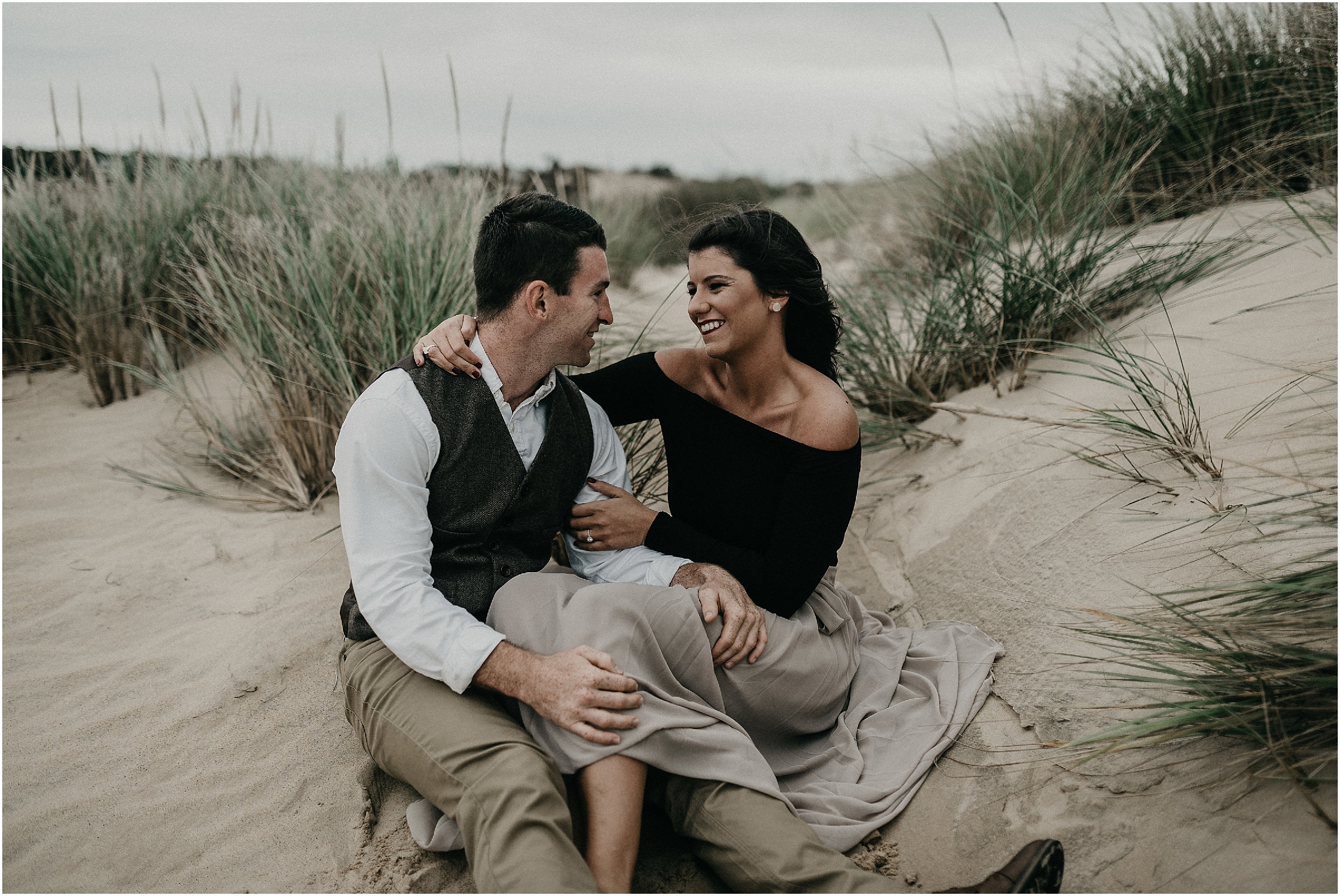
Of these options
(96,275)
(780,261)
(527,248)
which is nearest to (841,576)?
(780,261)

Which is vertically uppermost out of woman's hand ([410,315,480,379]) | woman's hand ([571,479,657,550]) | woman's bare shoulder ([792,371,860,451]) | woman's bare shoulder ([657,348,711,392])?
woman's hand ([410,315,480,379])

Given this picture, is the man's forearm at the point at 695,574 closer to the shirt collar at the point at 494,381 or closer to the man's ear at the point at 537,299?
the shirt collar at the point at 494,381

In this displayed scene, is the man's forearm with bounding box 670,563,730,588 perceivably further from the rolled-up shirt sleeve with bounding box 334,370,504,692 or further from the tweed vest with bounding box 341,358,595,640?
the rolled-up shirt sleeve with bounding box 334,370,504,692

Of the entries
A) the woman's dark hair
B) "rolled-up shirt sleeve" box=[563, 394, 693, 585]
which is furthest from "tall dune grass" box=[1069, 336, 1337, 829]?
"rolled-up shirt sleeve" box=[563, 394, 693, 585]

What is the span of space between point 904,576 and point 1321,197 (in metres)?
2.70

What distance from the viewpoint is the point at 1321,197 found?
4.05 metres

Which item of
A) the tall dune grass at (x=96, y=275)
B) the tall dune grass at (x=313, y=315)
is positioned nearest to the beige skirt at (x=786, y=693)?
the tall dune grass at (x=313, y=315)

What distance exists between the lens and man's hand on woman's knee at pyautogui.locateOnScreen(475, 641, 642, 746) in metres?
2.02

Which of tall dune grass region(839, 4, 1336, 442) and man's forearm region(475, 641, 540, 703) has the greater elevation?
tall dune grass region(839, 4, 1336, 442)

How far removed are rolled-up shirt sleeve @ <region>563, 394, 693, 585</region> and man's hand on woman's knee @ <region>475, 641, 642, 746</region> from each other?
52 centimetres

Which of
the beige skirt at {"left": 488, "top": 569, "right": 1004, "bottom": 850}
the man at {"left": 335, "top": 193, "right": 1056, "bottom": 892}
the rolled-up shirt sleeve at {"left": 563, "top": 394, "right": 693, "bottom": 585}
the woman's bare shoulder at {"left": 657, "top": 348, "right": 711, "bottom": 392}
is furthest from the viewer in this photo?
the woman's bare shoulder at {"left": 657, "top": 348, "right": 711, "bottom": 392}

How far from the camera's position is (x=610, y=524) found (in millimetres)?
2723

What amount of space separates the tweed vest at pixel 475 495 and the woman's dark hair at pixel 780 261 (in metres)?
0.73

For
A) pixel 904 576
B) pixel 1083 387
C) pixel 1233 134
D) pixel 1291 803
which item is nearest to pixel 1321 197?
pixel 1233 134
